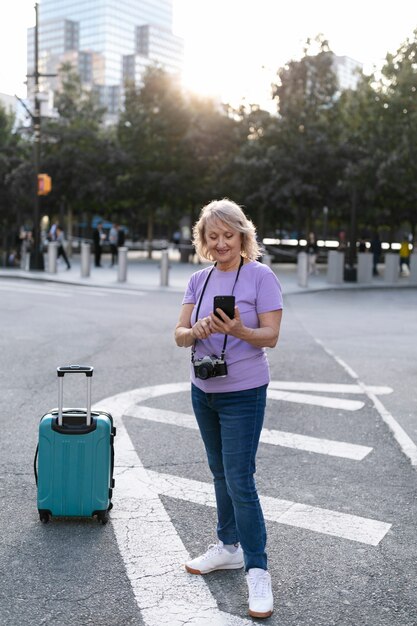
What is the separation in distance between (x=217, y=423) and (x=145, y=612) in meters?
0.90

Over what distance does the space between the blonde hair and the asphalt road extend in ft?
5.29

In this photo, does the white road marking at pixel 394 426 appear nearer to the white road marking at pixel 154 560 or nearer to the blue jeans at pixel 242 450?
the white road marking at pixel 154 560

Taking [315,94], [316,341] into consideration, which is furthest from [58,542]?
[315,94]

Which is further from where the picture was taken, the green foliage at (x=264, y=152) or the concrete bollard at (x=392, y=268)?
the green foliage at (x=264, y=152)

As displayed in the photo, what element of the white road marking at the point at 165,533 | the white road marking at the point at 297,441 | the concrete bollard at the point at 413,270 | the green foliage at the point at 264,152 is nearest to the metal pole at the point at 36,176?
the green foliage at the point at 264,152

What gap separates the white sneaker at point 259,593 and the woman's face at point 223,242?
4.69ft

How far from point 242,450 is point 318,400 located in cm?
448

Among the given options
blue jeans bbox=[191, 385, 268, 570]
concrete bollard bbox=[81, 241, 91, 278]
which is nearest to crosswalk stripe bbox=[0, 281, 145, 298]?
concrete bollard bbox=[81, 241, 91, 278]

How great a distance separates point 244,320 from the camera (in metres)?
3.53

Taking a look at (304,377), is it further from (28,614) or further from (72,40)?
(72,40)

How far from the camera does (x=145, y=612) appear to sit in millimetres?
3445

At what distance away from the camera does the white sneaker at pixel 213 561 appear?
12.7ft

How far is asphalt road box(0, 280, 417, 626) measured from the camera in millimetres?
3561

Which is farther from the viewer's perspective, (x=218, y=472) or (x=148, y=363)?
(x=148, y=363)
